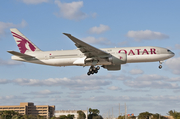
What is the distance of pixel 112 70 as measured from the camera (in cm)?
5925

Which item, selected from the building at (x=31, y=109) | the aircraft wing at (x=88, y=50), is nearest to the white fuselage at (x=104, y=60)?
the aircraft wing at (x=88, y=50)

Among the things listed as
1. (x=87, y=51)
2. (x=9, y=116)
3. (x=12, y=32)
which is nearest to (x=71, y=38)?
(x=87, y=51)

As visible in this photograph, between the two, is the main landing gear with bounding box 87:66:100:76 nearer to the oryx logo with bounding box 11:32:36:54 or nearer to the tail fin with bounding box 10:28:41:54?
the tail fin with bounding box 10:28:41:54

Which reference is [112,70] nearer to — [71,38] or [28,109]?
[71,38]

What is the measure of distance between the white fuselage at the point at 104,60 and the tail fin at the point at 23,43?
3.02 m

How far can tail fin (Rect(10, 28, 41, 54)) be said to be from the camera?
193ft

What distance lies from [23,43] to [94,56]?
16516mm

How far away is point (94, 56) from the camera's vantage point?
5353 cm

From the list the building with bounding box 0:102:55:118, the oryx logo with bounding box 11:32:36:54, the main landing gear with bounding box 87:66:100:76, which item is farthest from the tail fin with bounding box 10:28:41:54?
the building with bounding box 0:102:55:118

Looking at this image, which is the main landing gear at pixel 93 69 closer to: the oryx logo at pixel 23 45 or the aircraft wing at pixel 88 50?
the aircraft wing at pixel 88 50

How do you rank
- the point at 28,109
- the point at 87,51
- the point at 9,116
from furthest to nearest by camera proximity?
the point at 28,109
the point at 9,116
the point at 87,51

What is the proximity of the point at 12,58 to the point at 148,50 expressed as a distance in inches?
1051

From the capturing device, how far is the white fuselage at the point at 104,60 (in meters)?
52.9

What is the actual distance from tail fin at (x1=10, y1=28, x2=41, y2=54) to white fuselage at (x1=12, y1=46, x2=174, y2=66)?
9.89 ft
